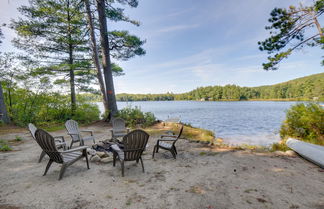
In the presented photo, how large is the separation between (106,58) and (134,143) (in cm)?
752

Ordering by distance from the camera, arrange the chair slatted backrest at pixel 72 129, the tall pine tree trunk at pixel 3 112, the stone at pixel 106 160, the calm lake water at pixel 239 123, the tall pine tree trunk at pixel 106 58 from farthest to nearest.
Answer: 1. the tall pine tree trunk at pixel 106 58
2. the calm lake water at pixel 239 123
3. the tall pine tree trunk at pixel 3 112
4. the chair slatted backrest at pixel 72 129
5. the stone at pixel 106 160

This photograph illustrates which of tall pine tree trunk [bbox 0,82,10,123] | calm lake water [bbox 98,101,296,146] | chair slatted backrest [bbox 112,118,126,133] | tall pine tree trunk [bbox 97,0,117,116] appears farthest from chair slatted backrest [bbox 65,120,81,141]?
tall pine tree trunk [bbox 0,82,10,123]

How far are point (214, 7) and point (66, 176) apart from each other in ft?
41.0

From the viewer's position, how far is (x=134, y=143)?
263cm

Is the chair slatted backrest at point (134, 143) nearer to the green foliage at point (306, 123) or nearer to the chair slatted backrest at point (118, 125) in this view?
the chair slatted backrest at point (118, 125)

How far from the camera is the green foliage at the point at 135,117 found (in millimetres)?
7992

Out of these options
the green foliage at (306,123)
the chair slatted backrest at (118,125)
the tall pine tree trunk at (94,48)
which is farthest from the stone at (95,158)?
the green foliage at (306,123)

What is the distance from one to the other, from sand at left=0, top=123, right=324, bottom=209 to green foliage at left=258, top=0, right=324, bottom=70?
571 centimetres

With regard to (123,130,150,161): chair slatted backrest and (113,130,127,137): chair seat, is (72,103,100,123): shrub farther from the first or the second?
(123,130,150,161): chair slatted backrest

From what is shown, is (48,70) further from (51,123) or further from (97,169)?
(97,169)

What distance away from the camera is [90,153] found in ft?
11.5

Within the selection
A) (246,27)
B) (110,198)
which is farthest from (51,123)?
(246,27)

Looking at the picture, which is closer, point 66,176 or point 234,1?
point 66,176

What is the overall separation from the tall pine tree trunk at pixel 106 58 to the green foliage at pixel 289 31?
8.87 metres
